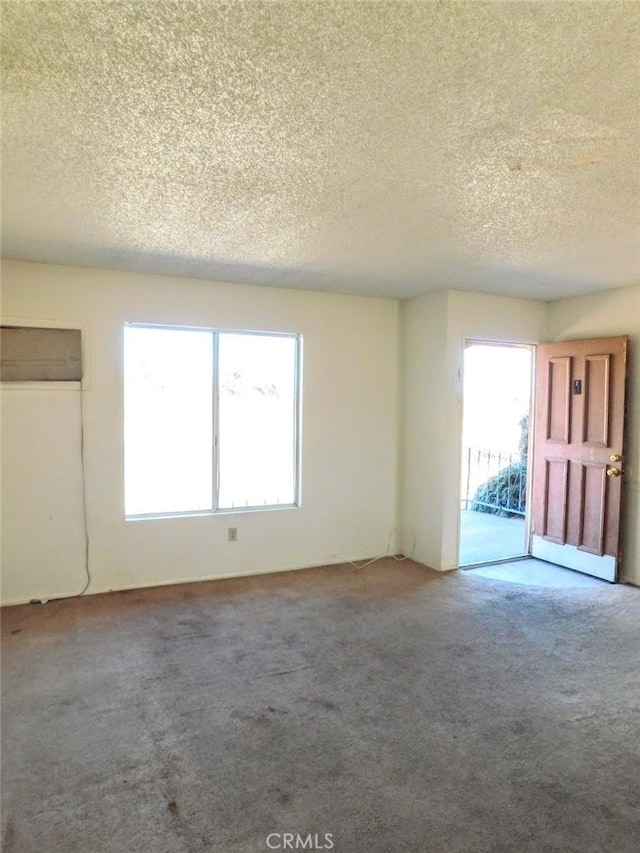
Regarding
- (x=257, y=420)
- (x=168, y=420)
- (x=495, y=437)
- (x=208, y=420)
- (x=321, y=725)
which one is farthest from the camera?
(x=495, y=437)

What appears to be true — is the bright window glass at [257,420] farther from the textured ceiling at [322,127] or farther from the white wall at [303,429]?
the textured ceiling at [322,127]

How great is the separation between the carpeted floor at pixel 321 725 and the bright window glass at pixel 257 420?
1.03m

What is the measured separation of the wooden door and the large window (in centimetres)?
235

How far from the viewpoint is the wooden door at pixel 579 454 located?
14.3 feet

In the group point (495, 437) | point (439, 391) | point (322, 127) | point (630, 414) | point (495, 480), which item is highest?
point (322, 127)

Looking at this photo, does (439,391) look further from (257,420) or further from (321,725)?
(321,725)

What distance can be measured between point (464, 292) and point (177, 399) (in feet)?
8.61

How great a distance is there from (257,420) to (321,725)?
269 cm

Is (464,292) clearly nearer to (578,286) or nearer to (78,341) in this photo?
(578,286)

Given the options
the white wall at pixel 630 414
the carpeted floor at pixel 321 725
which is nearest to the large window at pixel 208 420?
the carpeted floor at pixel 321 725

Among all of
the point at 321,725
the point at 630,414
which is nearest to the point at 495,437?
the point at 630,414

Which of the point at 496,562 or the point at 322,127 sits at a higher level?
the point at 322,127

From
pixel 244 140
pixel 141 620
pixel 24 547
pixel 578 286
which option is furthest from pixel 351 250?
pixel 24 547

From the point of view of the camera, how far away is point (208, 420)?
442cm
